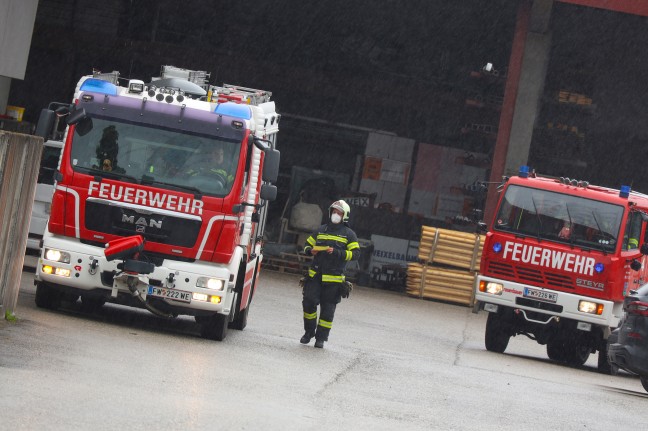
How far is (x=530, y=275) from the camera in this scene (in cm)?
1950

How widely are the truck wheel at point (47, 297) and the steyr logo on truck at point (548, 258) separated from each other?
24.2ft

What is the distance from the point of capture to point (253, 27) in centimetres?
3784

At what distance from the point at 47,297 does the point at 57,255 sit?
3.49ft

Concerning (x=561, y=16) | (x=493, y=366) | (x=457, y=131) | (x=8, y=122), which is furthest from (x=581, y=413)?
(x=457, y=131)

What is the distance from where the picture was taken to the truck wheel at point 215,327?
15016 millimetres

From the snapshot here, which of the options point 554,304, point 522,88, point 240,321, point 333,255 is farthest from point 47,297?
point 522,88

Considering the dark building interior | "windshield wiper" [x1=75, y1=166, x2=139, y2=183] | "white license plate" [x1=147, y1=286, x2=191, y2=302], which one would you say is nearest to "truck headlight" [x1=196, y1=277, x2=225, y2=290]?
"white license plate" [x1=147, y1=286, x2=191, y2=302]

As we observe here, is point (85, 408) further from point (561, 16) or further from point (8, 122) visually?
point (561, 16)

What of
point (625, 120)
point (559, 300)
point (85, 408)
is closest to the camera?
point (85, 408)

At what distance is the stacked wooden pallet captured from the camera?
104ft

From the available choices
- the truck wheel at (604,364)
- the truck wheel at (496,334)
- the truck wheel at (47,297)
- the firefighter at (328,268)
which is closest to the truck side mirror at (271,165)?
the firefighter at (328,268)

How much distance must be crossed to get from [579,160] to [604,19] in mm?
3938

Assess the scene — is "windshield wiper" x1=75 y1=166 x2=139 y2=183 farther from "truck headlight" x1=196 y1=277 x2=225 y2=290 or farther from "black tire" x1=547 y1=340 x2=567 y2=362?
"black tire" x1=547 y1=340 x2=567 y2=362

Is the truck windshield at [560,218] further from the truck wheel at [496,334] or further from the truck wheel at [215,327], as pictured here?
the truck wheel at [215,327]
